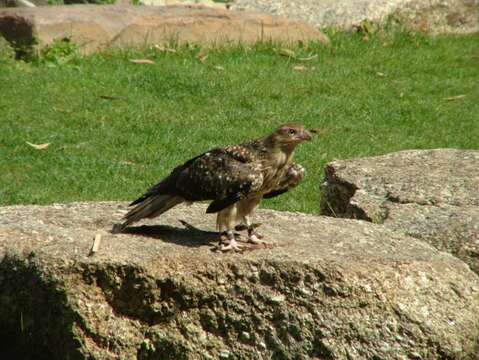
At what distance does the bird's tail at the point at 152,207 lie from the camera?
6.22 meters

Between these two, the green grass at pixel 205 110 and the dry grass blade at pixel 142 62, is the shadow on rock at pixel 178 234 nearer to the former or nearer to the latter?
the green grass at pixel 205 110

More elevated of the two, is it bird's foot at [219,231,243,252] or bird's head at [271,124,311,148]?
bird's head at [271,124,311,148]

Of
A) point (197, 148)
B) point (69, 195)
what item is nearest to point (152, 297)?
point (69, 195)

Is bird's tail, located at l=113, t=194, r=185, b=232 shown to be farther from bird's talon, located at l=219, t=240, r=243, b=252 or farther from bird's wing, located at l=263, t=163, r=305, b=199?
bird's wing, located at l=263, t=163, r=305, b=199

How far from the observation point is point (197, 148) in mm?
10609

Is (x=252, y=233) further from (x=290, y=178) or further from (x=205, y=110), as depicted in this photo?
(x=205, y=110)

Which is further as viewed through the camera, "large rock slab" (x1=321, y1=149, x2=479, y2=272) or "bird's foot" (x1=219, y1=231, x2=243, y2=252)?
"large rock slab" (x1=321, y1=149, x2=479, y2=272)

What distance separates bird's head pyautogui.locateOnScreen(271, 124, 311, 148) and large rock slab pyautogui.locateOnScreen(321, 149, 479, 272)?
1.15 meters

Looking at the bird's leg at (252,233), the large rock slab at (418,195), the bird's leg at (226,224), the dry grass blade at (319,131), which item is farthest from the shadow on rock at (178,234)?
the dry grass blade at (319,131)

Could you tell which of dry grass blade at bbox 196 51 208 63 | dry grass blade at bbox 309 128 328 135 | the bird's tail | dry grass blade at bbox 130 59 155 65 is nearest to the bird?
the bird's tail

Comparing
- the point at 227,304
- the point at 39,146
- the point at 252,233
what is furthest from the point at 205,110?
the point at 227,304

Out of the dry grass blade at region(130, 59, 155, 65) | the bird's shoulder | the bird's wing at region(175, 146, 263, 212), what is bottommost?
the dry grass blade at region(130, 59, 155, 65)

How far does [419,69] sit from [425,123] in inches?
74.7

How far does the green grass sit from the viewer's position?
9.91 m
